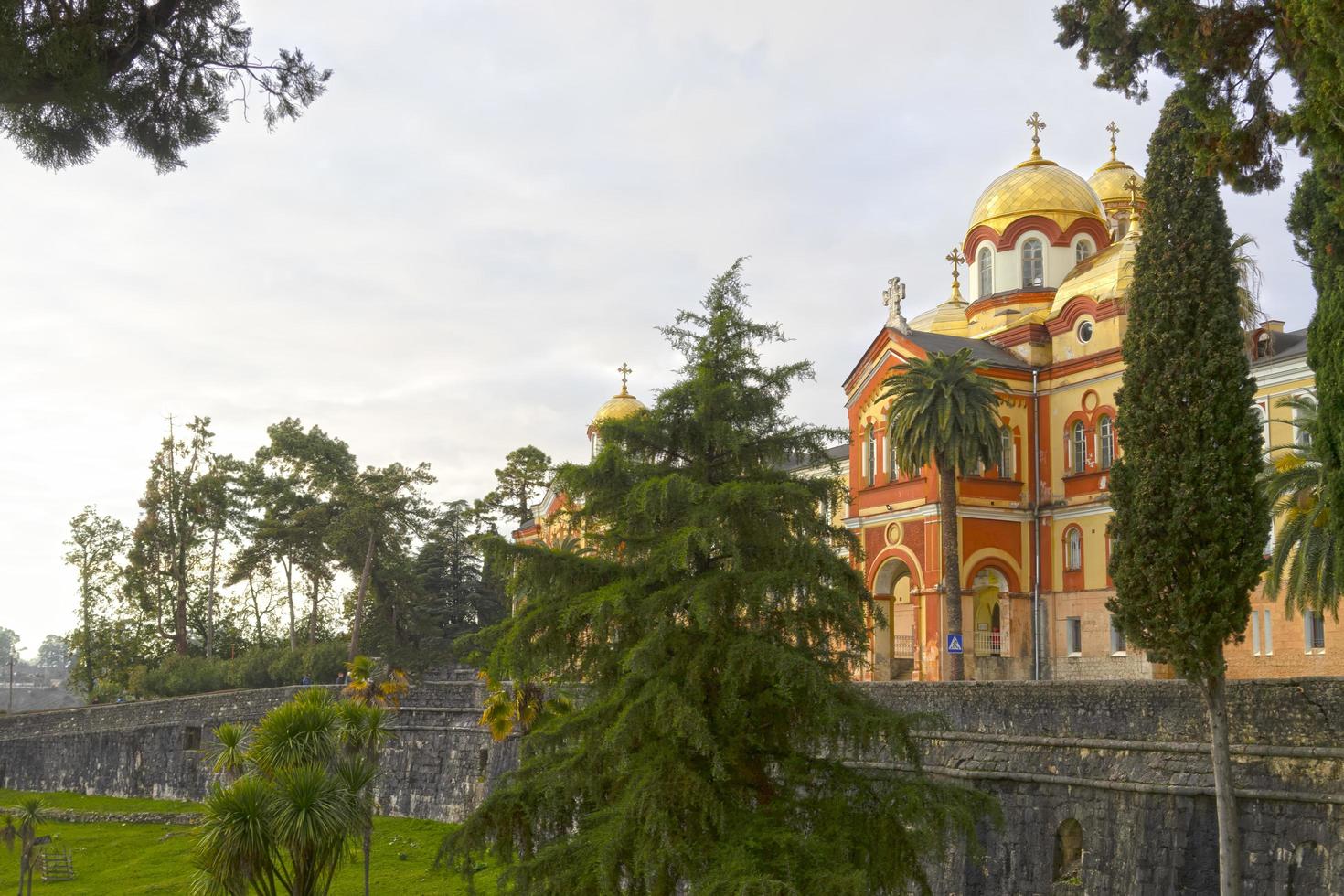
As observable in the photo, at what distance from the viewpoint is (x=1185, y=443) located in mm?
16406

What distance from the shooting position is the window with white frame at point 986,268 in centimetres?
4088

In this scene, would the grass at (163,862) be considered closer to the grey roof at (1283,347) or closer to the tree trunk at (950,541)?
the tree trunk at (950,541)

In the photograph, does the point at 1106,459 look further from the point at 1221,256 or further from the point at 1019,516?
the point at 1221,256

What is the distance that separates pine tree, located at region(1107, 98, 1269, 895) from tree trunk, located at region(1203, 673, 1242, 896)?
2 centimetres

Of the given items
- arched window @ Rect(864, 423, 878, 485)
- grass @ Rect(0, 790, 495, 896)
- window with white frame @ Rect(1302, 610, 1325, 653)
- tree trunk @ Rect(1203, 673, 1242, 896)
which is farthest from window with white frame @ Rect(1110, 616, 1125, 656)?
tree trunk @ Rect(1203, 673, 1242, 896)

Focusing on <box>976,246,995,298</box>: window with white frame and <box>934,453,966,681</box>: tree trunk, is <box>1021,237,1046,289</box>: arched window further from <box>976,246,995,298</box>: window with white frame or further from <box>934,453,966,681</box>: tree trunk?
<box>934,453,966,681</box>: tree trunk

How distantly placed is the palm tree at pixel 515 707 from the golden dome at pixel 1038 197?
20.1 m

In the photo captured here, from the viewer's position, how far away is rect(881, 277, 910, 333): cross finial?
123 ft

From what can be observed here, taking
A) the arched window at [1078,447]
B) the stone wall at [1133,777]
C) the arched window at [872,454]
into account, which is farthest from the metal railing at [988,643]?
the stone wall at [1133,777]

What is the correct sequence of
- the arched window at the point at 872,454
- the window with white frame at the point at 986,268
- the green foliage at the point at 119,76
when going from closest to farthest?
the green foliage at the point at 119,76
the arched window at the point at 872,454
the window with white frame at the point at 986,268

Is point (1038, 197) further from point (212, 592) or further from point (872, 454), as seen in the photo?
point (212, 592)

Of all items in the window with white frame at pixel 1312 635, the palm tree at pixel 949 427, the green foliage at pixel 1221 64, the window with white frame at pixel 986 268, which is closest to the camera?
the green foliage at pixel 1221 64

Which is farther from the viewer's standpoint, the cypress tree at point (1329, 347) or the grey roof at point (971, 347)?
the grey roof at point (971, 347)

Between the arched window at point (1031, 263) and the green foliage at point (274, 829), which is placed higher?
the arched window at point (1031, 263)
